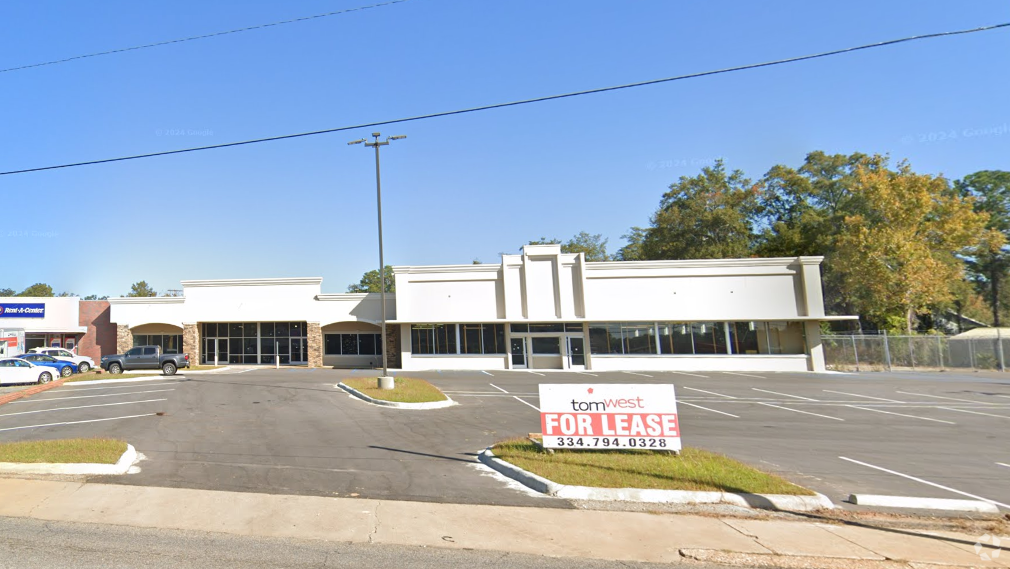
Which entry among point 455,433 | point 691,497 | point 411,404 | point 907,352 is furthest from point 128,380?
point 907,352

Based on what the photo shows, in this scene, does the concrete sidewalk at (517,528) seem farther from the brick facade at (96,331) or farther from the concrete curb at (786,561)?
the brick facade at (96,331)

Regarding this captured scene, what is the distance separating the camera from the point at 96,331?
37938 mm

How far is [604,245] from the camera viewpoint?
7038cm

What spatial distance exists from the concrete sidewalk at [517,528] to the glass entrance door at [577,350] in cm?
2527

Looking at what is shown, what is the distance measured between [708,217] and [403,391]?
128 ft

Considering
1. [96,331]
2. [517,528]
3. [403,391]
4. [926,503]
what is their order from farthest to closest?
[96,331]
[403,391]
[926,503]
[517,528]

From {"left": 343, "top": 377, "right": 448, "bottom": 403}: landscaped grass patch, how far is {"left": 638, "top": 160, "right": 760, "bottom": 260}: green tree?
3642 cm

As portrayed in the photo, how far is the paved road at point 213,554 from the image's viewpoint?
5.38m

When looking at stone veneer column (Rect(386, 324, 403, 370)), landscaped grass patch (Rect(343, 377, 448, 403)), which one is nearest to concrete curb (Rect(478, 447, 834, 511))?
landscaped grass patch (Rect(343, 377, 448, 403))

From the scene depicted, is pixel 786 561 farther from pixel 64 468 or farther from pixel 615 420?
pixel 64 468

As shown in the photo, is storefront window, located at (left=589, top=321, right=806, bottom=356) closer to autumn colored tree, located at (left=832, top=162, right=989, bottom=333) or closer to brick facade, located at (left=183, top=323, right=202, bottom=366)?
autumn colored tree, located at (left=832, top=162, right=989, bottom=333)

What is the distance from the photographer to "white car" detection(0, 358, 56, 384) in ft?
81.7

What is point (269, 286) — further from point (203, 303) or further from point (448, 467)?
point (448, 467)

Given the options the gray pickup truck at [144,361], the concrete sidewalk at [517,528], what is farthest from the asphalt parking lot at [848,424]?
the gray pickup truck at [144,361]
